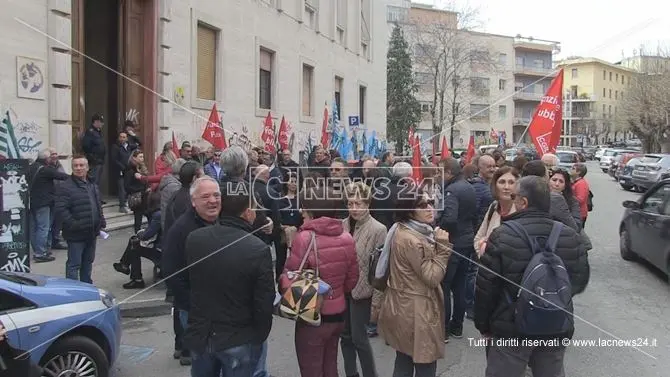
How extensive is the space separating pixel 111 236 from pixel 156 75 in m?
4.52

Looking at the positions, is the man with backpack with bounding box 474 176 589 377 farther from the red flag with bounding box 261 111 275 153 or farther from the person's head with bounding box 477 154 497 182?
the red flag with bounding box 261 111 275 153

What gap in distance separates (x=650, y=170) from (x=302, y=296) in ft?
82.8

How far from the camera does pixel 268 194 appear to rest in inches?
→ 242

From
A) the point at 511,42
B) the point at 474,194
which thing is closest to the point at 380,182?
the point at 474,194

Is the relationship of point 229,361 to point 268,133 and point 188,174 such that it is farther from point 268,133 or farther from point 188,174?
point 268,133

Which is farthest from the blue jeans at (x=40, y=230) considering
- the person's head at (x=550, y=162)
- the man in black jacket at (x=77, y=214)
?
the person's head at (x=550, y=162)

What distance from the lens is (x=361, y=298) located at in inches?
179

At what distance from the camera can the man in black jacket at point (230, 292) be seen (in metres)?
3.23

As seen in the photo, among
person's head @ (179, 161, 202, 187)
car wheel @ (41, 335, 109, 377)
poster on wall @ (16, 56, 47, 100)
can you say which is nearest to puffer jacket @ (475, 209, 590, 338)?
car wheel @ (41, 335, 109, 377)

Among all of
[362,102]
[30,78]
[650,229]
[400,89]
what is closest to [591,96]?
[400,89]

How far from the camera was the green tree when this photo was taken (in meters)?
53.0

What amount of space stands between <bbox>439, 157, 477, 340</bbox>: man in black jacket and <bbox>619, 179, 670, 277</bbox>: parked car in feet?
13.2

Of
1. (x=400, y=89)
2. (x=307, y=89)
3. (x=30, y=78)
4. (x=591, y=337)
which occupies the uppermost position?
(x=400, y=89)

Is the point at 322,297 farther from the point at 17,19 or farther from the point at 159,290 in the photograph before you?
the point at 17,19
